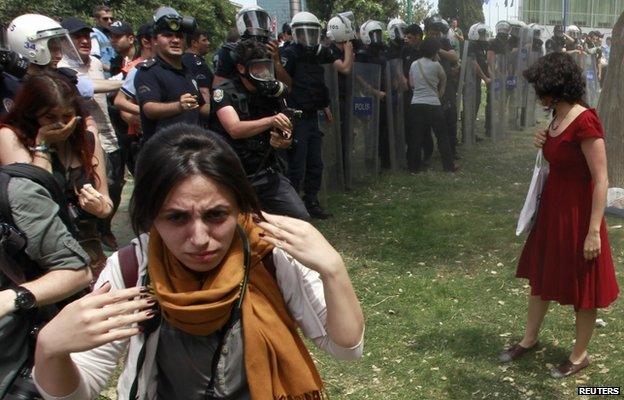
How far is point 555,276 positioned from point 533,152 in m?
7.91

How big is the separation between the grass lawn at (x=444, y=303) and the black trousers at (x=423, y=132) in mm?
1010

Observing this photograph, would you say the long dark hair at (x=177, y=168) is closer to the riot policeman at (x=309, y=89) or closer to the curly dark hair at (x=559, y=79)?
the curly dark hair at (x=559, y=79)

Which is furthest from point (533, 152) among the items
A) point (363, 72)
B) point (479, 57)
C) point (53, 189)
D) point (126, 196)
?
point (53, 189)

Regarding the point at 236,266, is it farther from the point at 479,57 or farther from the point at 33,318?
the point at 479,57

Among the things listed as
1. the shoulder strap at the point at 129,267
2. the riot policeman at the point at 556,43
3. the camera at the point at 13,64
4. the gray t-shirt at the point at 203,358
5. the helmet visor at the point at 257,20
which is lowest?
the gray t-shirt at the point at 203,358

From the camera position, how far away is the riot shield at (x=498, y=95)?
37.9 feet

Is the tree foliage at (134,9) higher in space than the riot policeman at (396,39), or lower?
higher

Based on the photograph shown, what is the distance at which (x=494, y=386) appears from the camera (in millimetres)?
3521

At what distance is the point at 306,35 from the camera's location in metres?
6.86

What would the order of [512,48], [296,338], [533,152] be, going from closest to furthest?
[296,338] < [533,152] < [512,48]

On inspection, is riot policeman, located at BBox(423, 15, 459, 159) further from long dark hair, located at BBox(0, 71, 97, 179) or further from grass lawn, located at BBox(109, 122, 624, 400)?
long dark hair, located at BBox(0, 71, 97, 179)

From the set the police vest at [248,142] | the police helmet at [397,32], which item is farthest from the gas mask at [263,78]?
the police helmet at [397,32]

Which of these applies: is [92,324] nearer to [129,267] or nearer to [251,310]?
[129,267]

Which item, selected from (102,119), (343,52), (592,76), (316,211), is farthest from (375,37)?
(592,76)
